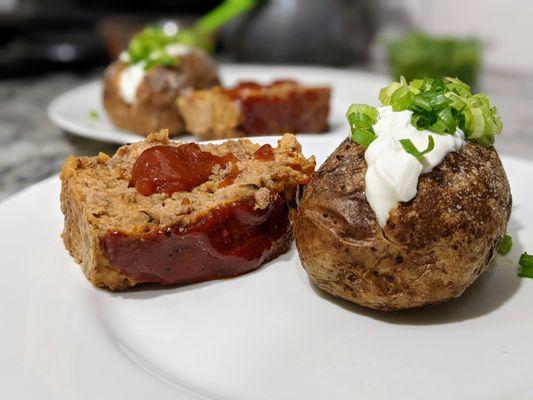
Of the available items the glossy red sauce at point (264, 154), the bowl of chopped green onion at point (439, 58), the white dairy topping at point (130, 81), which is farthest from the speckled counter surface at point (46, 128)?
the glossy red sauce at point (264, 154)

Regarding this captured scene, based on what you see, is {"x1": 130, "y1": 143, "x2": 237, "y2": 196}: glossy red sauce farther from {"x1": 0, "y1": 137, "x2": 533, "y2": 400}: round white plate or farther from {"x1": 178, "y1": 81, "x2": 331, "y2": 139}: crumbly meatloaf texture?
{"x1": 178, "y1": 81, "x2": 331, "y2": 139}: crumbly meatloaf texture

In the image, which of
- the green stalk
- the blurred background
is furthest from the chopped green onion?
the green stalk

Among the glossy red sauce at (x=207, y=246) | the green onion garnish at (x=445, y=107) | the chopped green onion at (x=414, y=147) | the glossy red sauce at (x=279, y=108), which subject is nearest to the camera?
the chopped green onion at (x=414, y=147)

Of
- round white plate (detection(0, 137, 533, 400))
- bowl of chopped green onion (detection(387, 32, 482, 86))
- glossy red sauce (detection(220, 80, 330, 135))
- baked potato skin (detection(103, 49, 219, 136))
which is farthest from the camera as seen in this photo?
bowl of chopped green onion (detection(387, 32, 482, 86))

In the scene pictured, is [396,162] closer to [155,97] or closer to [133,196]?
[133,196]

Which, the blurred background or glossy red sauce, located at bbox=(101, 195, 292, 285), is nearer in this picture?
glossy red sauce, located at bbox=(101, 195, 292, 285)

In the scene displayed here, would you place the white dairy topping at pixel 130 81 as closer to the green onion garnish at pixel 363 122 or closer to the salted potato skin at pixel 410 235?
the green onion garnish at pixel 363 122

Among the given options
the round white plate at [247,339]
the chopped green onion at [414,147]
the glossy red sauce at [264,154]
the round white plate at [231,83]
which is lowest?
the round white plate at [231,83]
